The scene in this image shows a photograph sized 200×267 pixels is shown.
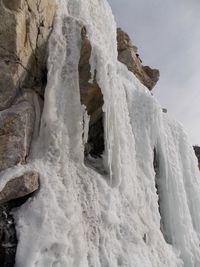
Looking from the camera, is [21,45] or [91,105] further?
[91,105]

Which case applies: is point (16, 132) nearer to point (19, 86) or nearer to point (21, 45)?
point (19, 86)

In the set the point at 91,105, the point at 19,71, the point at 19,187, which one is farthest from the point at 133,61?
the point at 19,187

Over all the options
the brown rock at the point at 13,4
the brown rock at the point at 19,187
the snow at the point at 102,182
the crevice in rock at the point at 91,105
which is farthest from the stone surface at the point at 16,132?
the brown rock at the point at 13,4

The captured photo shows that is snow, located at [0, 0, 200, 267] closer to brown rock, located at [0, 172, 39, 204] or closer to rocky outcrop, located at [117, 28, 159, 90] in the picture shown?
brown rock, located at [0, 172, 39, 204]

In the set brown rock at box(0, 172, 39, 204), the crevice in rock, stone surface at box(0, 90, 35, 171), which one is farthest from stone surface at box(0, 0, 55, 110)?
brown rock at box(0, 172, 39, 204)

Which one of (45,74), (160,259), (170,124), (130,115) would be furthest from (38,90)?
(170,124)

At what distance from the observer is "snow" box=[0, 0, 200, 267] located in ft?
22.9

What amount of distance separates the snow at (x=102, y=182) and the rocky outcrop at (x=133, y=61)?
2574mm

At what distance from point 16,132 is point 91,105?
1.91 m

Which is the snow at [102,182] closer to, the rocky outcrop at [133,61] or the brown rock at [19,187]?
the brown rock at [19,187]

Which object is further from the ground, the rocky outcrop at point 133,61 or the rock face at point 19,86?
the rocky outcrop at point 133,61

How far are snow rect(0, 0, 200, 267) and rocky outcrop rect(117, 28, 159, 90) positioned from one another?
2.57 meters

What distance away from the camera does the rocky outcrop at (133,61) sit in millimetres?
14727

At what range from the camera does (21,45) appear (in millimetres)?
8328
